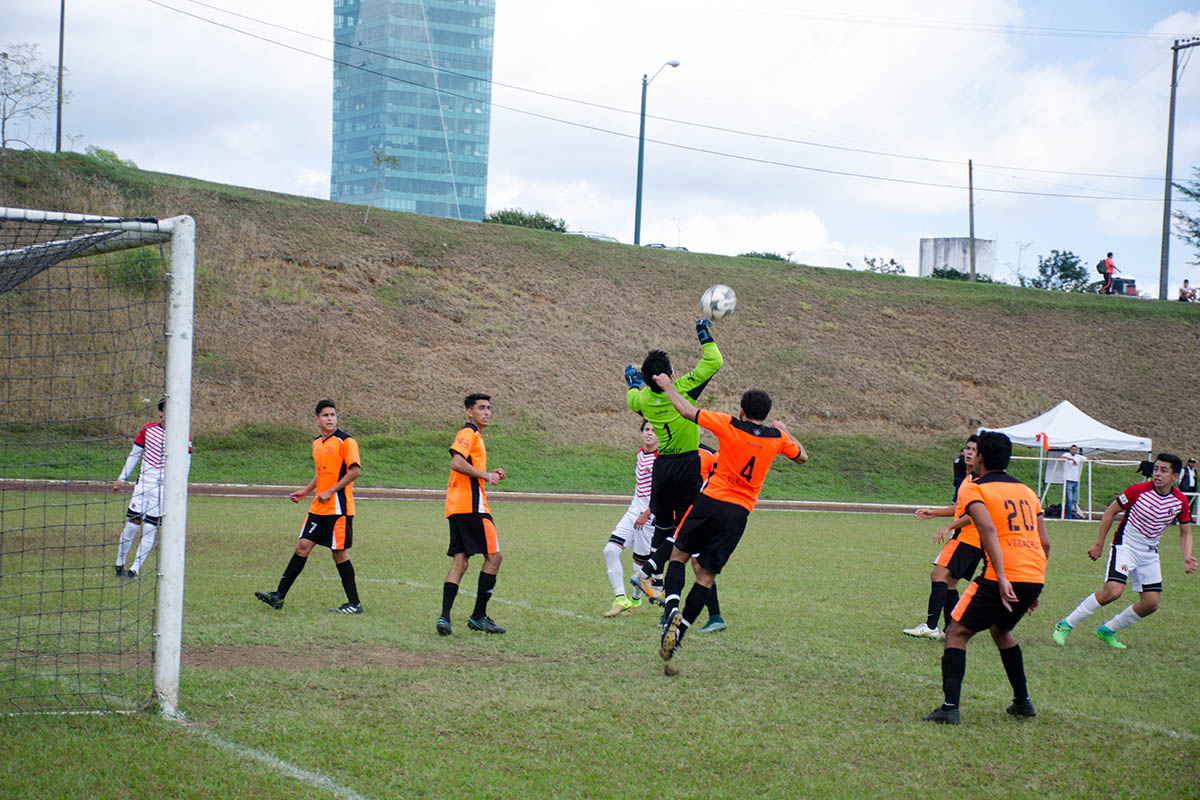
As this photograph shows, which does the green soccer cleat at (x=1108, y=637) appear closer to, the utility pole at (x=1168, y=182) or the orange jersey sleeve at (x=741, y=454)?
the orange jersey sleeve at (x=741, y=454)

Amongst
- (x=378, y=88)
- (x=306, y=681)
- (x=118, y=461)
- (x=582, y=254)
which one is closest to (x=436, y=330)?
(x=582, y=254)

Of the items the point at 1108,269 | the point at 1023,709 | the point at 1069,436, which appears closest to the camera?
the point at 1023,709

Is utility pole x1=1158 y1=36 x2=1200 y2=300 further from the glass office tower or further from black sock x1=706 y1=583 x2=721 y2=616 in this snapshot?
the glass office tower

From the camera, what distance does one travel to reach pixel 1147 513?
9.02 metres

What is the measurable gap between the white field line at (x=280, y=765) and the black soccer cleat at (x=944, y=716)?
3.56 m

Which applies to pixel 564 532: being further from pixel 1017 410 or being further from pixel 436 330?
pixel 1017 410

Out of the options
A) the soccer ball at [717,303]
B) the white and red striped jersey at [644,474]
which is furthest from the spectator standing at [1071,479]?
the soccer ball at [717,303]

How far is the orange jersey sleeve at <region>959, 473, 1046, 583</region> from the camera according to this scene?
596 cm

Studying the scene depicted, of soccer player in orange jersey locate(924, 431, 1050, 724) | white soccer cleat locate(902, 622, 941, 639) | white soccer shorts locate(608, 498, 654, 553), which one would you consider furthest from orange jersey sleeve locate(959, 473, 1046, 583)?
white soccer shorts locate(608, 498, 654, 553)

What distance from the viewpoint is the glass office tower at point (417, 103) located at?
126812 mm

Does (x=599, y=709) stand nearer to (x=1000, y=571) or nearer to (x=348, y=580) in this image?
(x=1000, y=571)

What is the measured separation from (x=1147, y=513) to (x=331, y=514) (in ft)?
25.7

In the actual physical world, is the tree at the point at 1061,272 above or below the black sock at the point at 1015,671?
above

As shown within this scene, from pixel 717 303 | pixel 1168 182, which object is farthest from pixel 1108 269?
pixel 717 303
